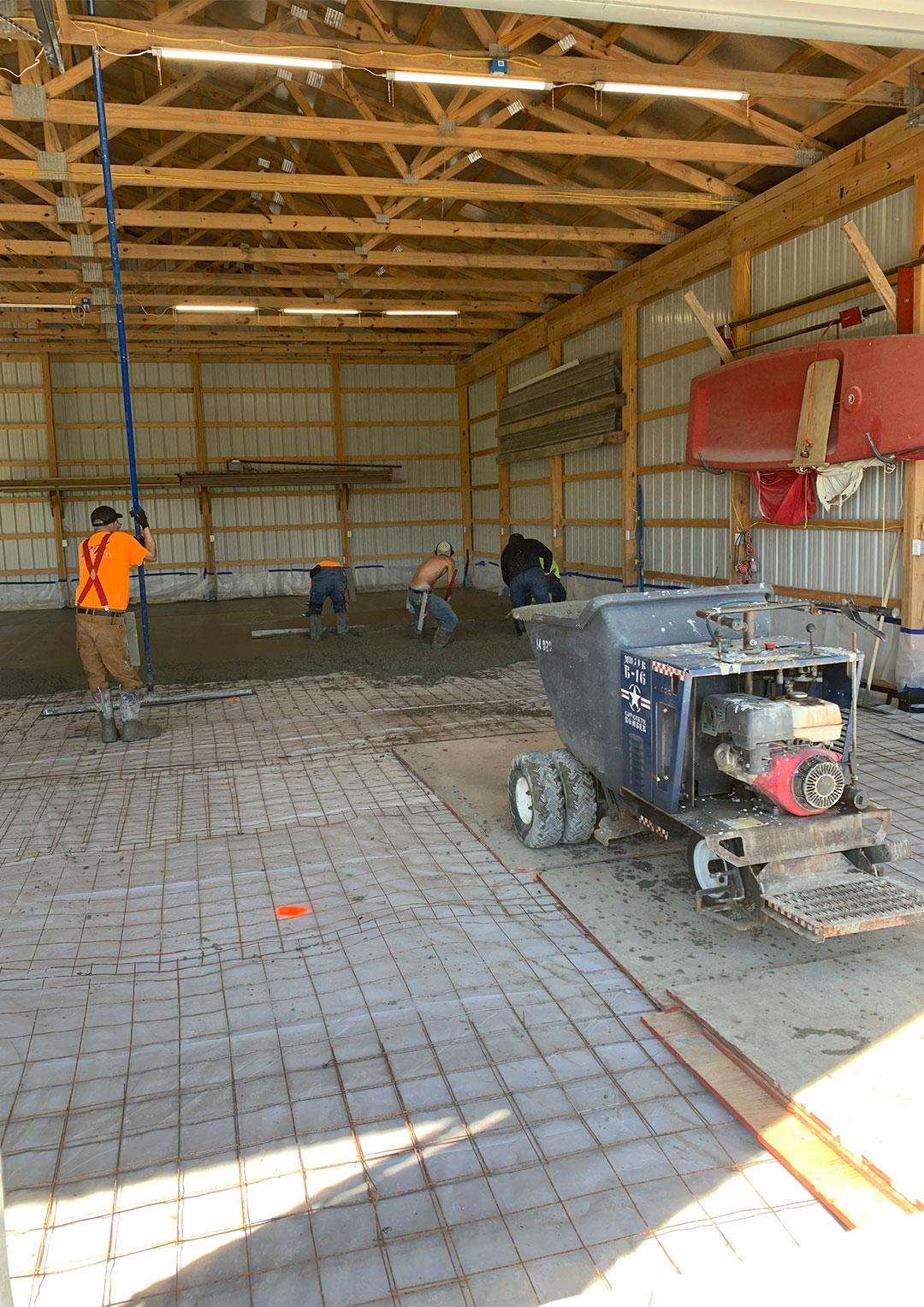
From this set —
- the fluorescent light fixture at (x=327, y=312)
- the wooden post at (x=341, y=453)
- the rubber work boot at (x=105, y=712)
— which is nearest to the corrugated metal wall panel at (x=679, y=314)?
the fluorescent light fixture at (x=327, y=312)

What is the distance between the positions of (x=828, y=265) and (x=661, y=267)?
3.72 m

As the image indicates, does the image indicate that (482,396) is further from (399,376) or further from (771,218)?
(771,218)

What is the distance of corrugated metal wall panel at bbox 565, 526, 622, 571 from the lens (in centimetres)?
1548

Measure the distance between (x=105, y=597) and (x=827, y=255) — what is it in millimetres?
8174

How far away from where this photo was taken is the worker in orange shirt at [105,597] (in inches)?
313

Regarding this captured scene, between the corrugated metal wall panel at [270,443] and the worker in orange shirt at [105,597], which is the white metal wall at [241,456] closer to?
the corrugated metal wall panel at [270,443]

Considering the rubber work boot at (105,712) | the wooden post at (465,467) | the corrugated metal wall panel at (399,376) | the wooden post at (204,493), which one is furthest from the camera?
the wooden post at (465,467)

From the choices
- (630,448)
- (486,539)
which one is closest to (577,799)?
(630,448)

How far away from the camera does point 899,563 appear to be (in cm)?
888

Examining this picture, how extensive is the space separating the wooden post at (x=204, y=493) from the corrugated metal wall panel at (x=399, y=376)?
3015mm

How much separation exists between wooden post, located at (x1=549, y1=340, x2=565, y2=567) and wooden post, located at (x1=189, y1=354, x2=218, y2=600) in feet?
28.3

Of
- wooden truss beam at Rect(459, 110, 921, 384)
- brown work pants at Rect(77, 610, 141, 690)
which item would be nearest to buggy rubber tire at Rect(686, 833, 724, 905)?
brown work pants at Rect(77, 610, 141, 690)

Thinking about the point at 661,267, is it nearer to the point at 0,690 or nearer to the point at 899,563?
the point at 899,563

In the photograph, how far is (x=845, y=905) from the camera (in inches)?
154
